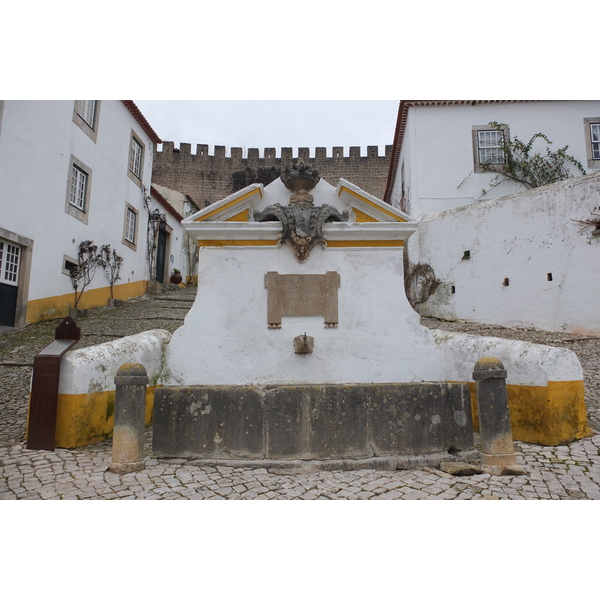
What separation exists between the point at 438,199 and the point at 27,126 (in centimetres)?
1091

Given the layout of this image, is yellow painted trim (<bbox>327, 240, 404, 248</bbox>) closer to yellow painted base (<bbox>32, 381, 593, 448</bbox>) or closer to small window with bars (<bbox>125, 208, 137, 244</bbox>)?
yellow painted base (<bbox>32, 381, 593, 448</bbox>)

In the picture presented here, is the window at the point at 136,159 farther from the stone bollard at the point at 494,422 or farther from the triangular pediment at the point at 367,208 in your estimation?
the stone bollard at the point at 494,422

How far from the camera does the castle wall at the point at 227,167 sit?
31.6 m

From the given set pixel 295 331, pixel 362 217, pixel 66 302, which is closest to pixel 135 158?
pixel 66 302

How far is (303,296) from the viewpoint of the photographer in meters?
5.37

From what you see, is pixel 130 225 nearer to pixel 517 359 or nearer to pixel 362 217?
pixel 362 217

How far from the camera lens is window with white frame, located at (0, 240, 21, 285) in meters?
10.3

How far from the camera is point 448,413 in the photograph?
4.00m

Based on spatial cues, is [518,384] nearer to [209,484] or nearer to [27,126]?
[209,484]

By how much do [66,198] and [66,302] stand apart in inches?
107

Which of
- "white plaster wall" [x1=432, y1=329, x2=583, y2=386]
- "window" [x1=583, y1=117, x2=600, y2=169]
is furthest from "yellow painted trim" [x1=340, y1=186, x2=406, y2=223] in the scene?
"window" [x1=583, y1=117, x2=600, y2=169]

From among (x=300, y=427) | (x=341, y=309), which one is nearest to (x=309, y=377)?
(x=341, y=309)

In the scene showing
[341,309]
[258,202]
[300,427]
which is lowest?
[300,427]

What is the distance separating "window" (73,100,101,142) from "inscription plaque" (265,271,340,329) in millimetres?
10480
